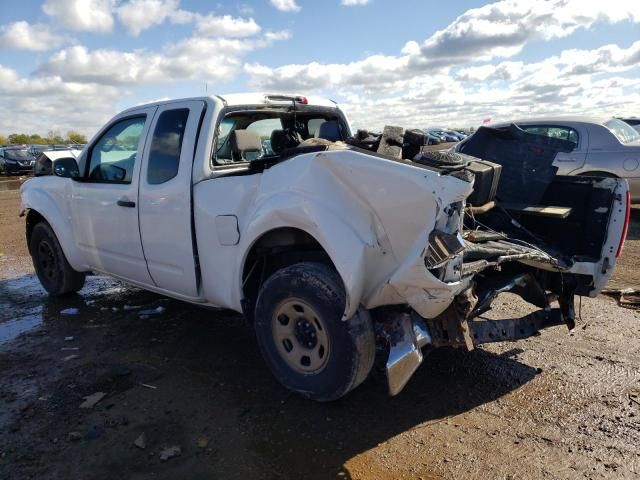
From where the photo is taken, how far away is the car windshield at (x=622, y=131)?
8312 millimetres

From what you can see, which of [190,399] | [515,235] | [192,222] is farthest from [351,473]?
[515,235]

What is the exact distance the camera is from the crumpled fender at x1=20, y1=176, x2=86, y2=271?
17.6 ft

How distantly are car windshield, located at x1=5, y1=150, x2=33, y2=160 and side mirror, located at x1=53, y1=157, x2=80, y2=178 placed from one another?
2570 centimetres

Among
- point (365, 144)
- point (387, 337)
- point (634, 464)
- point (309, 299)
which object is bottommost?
point (634, 464)

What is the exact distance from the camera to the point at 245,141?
4199 mm

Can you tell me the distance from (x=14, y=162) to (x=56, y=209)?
25222 mm

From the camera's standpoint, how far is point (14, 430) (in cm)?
324

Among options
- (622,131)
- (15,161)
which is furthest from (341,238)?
(15,161)

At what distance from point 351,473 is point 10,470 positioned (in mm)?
1875

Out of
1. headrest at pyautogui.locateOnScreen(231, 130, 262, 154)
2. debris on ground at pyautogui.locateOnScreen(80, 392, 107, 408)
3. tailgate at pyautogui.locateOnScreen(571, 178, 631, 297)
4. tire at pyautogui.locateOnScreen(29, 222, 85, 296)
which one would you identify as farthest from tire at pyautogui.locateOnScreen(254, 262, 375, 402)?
tire at pyautogui.locateOnScreen(29, 222, 85, 296)

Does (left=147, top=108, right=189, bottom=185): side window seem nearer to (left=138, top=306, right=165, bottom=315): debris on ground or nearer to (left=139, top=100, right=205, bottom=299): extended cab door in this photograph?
(left=139, top=100, right=205, bottom=299): extended cab door

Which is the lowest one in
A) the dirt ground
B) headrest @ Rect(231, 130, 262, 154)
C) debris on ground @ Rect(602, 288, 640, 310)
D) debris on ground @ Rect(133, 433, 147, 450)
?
debris on ground @ Rect(602, 288, 640, 310)

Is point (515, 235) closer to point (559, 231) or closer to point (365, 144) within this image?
point (559, 231)

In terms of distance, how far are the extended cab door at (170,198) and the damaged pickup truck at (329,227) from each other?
0.02 metres
